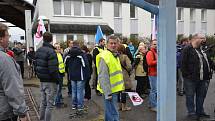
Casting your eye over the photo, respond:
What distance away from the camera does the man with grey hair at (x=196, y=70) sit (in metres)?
6.95

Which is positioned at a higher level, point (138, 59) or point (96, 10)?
point (96, 10)

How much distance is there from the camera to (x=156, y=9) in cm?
302

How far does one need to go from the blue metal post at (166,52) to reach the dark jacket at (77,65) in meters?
5.15

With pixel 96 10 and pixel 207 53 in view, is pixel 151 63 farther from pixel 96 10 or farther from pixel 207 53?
pixel 96 10

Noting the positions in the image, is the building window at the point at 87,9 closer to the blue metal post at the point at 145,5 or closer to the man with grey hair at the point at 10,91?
the man with grey hair at the point at 10,91

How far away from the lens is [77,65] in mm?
8109

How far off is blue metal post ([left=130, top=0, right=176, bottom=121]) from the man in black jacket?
3606 mm

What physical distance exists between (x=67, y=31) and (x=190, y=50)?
23376 millimetres

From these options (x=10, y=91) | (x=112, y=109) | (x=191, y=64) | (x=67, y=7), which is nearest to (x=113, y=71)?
(x=112, y=109)

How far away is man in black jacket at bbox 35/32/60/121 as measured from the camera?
20.8 feet

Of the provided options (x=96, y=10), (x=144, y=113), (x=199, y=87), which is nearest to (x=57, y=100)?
(x=144, y=113)

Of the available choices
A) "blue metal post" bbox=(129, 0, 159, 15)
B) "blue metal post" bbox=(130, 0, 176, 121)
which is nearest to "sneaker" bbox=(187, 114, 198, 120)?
"blue metal post" bbox=(130, 0, 176, 121)

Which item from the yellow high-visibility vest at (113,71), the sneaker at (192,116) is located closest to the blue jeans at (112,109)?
the yellow high-visibility vest at (113,71)

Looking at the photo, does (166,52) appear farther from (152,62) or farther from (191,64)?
(152,62)
